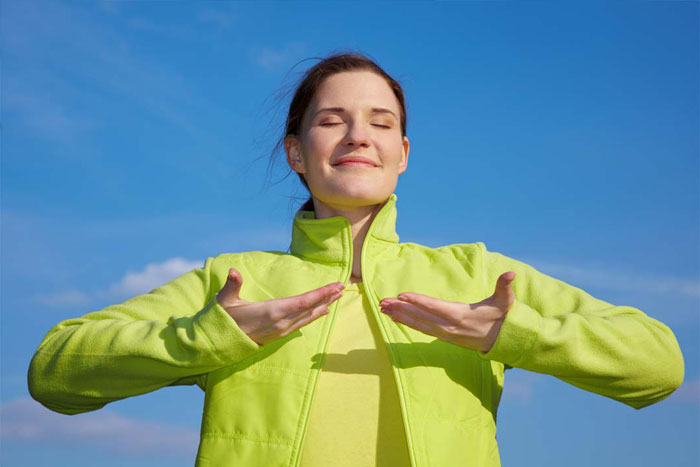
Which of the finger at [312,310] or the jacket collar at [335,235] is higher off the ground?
the jacket collar at [335,235]

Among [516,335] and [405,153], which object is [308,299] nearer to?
[516,335]

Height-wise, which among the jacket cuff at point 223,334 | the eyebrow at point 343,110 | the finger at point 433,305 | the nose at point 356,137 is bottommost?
the jacket cuff at point 223,334

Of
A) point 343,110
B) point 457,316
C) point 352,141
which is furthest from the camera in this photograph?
point 343,110

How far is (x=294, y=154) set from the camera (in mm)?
4402

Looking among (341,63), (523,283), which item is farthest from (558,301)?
(341,63)

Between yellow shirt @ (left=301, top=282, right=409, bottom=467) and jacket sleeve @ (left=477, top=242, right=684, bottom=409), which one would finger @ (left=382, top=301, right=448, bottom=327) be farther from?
yellow shirt @ (left=301, top=282, right=409, bottom=467)

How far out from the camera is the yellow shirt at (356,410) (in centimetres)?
323

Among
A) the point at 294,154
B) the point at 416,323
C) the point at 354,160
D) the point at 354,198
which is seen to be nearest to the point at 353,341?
the point at 416,323

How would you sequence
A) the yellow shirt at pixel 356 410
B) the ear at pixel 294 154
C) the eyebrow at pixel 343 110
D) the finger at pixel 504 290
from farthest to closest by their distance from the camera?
the ear at pixel 294 154 → the eyebrow at pixel 343 110 → the yellow shirt at pixel 356 410 → the finger at pixel 504 290

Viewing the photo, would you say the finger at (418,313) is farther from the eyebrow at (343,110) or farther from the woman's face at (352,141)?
the eyebrow at (343,110)

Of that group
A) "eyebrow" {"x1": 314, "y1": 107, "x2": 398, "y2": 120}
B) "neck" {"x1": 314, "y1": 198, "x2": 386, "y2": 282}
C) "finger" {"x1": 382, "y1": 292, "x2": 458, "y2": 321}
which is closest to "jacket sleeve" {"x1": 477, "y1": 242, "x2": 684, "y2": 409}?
"finger" {"x1": 382, "y1": 292, "x2": 458, "y2": 321}

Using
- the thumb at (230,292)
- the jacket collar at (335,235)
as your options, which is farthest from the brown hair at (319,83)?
the thumb at (230,292)

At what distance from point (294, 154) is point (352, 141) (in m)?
0.67

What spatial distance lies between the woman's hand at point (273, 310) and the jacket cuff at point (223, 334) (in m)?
0.04
